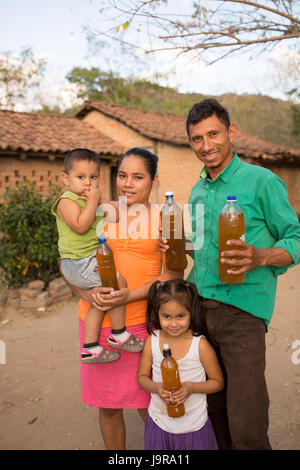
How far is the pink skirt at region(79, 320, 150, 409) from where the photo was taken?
2250 mm

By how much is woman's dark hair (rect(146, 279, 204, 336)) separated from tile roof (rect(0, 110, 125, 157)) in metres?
8.04

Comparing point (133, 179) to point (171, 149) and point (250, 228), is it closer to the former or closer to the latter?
point (250, 228)

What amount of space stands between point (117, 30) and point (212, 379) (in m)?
3.41

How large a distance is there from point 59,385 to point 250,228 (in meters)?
3.31

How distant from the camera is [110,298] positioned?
Answer: 2023mm

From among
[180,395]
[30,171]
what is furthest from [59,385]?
[30,171]

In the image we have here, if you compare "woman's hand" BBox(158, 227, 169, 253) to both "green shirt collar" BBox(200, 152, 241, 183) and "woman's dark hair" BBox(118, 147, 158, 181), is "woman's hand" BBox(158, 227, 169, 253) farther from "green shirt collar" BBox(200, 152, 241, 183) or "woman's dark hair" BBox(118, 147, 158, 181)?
"green shirt collar" BBox(200, 152, 241, 183)

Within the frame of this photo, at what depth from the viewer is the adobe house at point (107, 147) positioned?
32.3ft

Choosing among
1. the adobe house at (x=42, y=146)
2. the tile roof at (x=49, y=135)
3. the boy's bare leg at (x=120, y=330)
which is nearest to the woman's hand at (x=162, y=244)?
the boy's bare leg at (x=120, y=330)

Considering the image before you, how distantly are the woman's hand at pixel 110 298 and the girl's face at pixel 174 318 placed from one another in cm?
23

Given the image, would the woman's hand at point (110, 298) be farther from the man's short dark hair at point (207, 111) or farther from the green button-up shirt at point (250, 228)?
the man's short dark hair at point (207, 111)

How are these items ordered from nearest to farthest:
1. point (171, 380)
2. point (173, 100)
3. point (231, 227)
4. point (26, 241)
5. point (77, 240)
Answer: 1. point (231, 227)
2. point (171, 380)
3. point (77, 240)
4. point (26, 241)
5. point (173, 100)

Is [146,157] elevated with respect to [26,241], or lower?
elevated

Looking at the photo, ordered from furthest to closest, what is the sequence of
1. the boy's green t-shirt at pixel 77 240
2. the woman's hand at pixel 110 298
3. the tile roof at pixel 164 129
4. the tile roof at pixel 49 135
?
the tile roof at pixel 164 129, the tile roof at pixel 49 135, the boy's green t-shirt at pixel 77 240, the woman's hand at pixel 110 298
